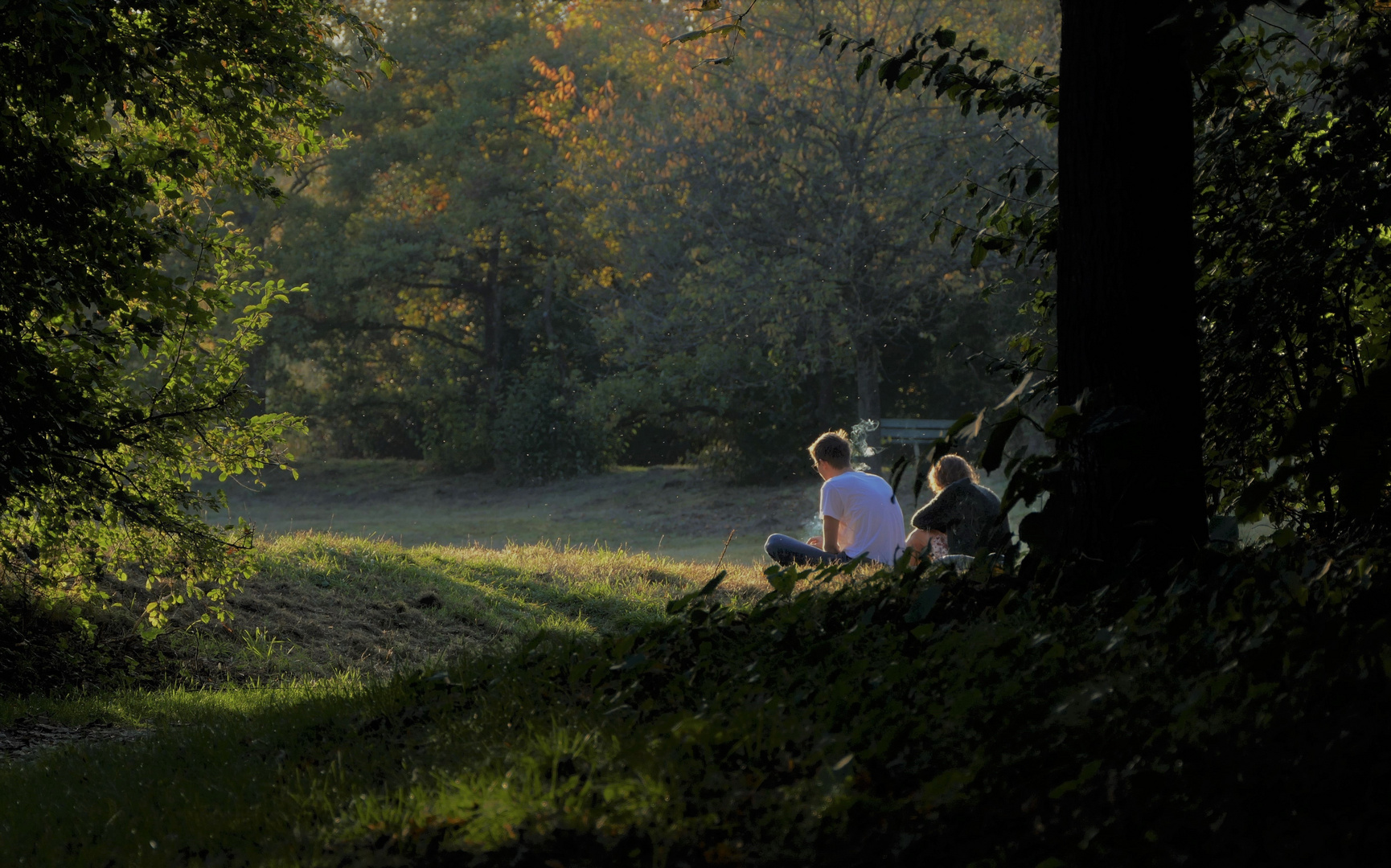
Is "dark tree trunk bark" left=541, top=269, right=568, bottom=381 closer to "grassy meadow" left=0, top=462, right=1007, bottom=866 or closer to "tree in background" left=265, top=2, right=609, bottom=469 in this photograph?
"tree in background" left=265, top=2, right=609, bottom=469

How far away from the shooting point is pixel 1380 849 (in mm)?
2314

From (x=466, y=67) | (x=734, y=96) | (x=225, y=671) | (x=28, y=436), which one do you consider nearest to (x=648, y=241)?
(x=734, y=96)

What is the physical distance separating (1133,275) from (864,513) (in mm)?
5481

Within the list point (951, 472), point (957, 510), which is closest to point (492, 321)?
point (951, 472)

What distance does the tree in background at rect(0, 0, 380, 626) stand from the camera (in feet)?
18.5

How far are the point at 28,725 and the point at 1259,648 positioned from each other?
6129 mm

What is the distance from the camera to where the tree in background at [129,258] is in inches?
222

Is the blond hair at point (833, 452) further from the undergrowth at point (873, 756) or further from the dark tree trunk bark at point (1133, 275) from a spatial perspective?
the dark tree trunk bark at point (1133, 275)

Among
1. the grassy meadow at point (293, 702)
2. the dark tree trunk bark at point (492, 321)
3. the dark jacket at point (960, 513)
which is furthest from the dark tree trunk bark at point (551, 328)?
the dark jacket at point (960, 513)

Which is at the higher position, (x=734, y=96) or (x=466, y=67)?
(x=466, y=67)

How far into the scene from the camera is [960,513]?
8.17 meters

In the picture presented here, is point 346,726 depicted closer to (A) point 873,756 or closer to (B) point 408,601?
(A) point 873,756

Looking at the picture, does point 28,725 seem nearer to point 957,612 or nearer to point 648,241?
point 957,612

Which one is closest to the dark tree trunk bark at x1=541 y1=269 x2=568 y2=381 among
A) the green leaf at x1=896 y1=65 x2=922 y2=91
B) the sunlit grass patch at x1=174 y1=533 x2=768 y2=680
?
the sunlit grass patch at x1=174 y1=533 x2=768 y2=680
